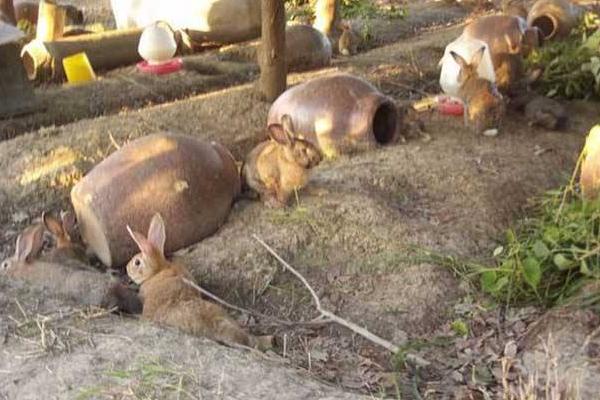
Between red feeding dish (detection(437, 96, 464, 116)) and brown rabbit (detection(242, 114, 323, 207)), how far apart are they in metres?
1.96

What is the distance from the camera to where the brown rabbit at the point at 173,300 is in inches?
146

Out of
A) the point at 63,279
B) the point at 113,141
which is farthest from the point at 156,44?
the point at 63,279

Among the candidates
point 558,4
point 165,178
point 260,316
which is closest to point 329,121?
point 165,178

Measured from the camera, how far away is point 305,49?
809cm

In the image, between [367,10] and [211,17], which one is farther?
[367,10]

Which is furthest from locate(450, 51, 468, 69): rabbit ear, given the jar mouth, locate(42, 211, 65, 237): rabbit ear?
locate(42, 211, 65, 237): rabbit ear

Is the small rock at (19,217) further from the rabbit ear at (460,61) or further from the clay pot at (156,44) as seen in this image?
the rabbit ear at (460,61)

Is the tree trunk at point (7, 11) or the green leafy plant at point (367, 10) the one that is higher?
the tree trunk at point (7, 11)

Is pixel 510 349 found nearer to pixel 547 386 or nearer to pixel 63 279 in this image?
pixel 547 386

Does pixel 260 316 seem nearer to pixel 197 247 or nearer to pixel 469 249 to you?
pixel 197 247

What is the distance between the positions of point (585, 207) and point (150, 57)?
474 centimetres

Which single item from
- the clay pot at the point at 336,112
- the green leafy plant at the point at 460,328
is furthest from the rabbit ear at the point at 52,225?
the green leafy plant at the point at 460,328

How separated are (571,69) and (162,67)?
3511 millimetres

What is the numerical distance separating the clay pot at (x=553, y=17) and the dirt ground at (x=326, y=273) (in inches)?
78.1
